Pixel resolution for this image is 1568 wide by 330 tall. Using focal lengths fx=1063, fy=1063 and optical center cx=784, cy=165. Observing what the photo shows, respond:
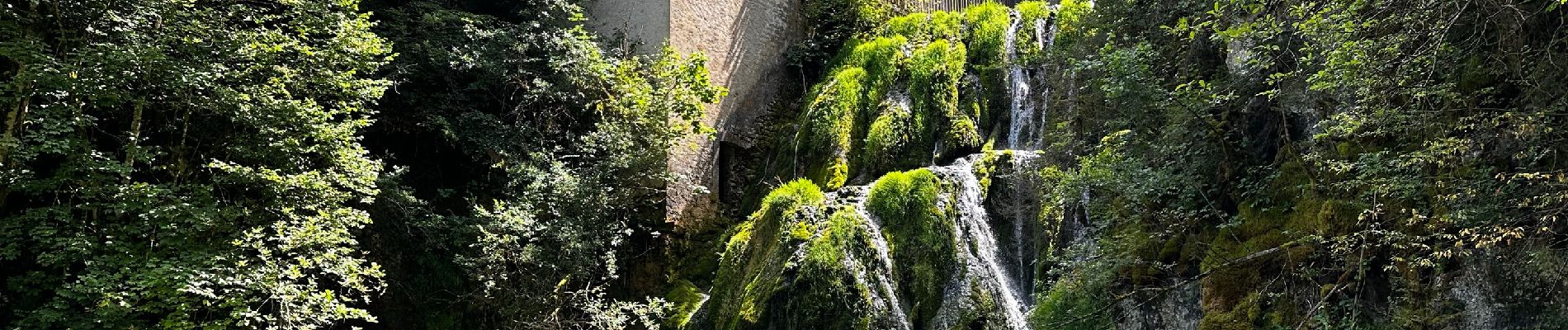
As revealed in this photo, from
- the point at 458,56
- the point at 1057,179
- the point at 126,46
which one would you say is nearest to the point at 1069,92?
the point at 1057,179

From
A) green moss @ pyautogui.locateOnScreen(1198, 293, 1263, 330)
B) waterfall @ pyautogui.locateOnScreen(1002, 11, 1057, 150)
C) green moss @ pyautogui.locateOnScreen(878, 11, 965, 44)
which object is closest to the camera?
green moss @ pyautogui.locateOnScreen(1198, 293, 1263, 330)

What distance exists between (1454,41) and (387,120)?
10.5m

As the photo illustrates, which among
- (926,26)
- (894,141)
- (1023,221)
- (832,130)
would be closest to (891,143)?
(894,141)

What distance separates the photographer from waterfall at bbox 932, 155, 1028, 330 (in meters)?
10.5

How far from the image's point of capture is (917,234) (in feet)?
36.0

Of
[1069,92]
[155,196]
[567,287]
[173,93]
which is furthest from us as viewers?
[567,287]

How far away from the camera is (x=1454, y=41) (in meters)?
6.06

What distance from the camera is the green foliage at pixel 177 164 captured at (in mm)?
8398

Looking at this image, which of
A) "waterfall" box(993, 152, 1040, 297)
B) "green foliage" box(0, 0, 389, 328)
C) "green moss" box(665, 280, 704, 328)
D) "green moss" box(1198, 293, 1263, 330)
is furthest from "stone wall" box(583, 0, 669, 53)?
"green moss" box(1198, 293, 1263, 330)

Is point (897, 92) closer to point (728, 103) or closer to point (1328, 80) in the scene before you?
point (728, 103)

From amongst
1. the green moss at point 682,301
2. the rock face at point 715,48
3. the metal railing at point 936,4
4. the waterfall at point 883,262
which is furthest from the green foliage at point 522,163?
the metal railing at point 936,4

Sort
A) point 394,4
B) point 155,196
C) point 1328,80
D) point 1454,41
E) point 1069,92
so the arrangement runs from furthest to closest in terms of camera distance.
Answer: point 394,4 < point 1069,92 < point 155,196 < point 1328,80 < point 1454,41

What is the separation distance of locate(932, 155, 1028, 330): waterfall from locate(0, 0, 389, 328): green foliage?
5.53m

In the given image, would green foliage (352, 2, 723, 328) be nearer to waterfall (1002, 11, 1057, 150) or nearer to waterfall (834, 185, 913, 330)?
waterfall (834, 185, 913, 330)
